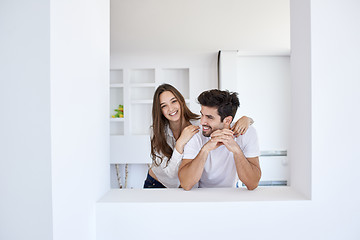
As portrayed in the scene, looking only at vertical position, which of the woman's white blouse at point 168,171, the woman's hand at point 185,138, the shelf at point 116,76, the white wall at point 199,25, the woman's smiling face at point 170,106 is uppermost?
the white wall at point 199,25

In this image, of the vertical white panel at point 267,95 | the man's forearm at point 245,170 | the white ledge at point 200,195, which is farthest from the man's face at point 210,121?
the vertical white panel at point 267,95

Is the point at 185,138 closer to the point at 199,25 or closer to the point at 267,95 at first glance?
the point at 199,25

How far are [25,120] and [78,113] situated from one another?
224 mm

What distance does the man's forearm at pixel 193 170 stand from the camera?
1.42 meters

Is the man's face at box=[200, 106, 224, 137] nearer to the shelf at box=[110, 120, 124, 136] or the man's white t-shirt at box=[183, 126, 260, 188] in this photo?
the man's white t-shirt at box=[183, 126, 260, 188]

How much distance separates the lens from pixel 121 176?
401 cm

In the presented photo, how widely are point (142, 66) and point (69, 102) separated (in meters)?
2.90

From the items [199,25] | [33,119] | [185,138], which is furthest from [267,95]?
[33,119]

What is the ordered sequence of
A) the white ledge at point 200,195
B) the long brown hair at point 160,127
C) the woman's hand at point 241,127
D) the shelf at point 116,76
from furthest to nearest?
the shelf at point 116,76, the long brown hair at point 160,127, the woman's hand at point 241,127, the white ledge at point 200,195

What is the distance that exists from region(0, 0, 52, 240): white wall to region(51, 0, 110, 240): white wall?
0.02 metres

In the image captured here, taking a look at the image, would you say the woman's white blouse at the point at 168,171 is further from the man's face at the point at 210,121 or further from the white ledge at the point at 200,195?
the white ledge at the point at 200,195

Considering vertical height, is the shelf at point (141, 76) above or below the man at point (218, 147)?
above

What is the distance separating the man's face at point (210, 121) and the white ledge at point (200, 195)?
572 mm

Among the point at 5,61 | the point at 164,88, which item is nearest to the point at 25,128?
the point at 5,61
